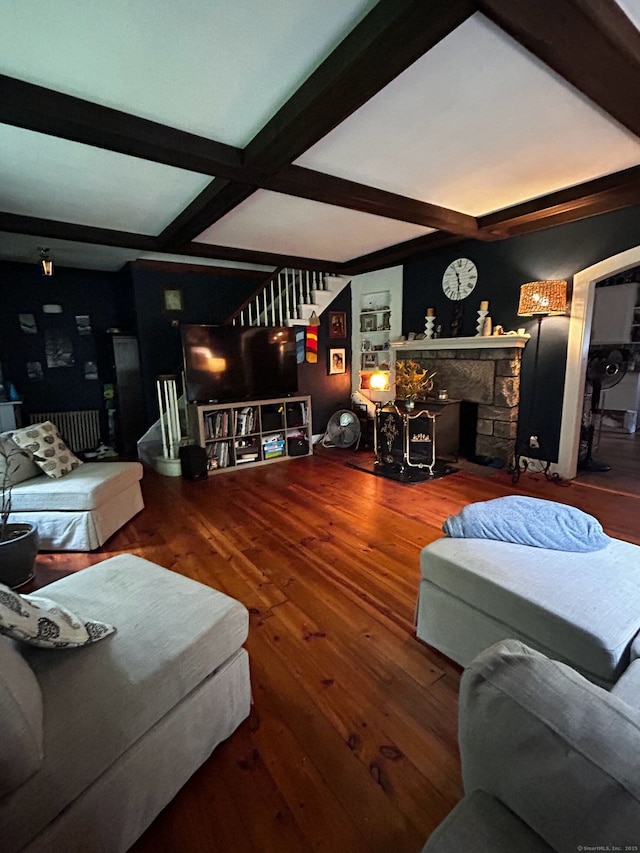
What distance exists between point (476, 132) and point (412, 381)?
2418 mm

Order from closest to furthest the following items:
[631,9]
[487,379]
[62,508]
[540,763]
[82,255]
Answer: [540,763] → [631,9] → [62,508] → [487,379] → [82,255]

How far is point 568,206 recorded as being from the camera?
3072 millimetres

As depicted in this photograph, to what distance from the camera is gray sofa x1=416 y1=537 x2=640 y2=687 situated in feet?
3.79

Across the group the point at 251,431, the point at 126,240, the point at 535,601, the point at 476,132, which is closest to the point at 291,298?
the point at 251,431

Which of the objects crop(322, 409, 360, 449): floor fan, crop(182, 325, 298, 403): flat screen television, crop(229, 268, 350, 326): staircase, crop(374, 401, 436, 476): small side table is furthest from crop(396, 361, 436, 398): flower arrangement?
crop(229, 268, 350, 326): staircase

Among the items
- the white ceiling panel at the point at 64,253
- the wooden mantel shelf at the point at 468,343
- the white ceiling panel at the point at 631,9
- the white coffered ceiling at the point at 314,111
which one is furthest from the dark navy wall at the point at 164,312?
the white ceiling panel at the point at 631,9

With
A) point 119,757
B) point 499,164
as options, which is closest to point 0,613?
point 119,757

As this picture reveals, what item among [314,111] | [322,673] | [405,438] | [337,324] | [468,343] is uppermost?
[314,111]

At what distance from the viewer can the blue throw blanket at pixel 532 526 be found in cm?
157

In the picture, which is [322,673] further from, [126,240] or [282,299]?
[282,299]

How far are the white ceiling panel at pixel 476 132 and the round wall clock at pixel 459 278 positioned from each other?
1153 millimetres

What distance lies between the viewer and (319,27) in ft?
4.74

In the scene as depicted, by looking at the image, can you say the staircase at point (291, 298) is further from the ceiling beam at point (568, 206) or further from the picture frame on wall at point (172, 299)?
the ceiling beam at point (568, 206)

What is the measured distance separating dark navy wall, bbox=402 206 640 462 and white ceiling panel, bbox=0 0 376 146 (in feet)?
9.70
